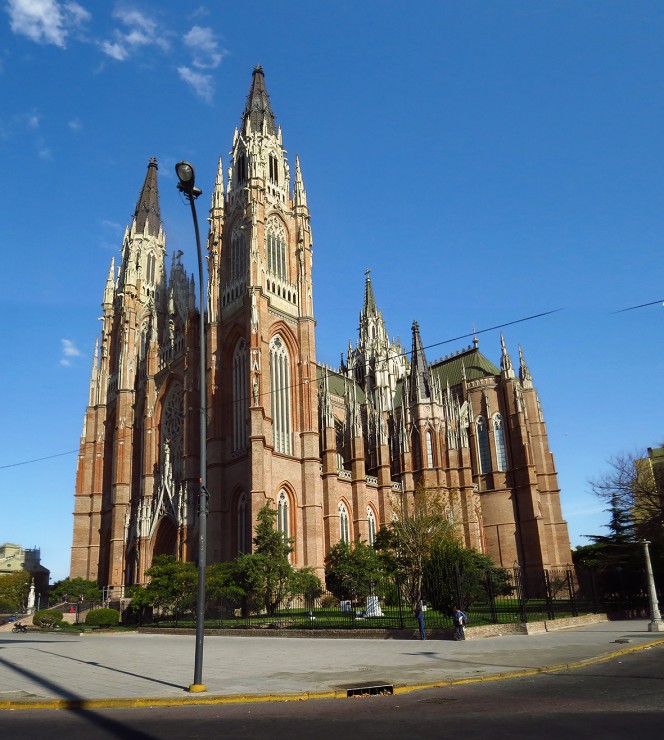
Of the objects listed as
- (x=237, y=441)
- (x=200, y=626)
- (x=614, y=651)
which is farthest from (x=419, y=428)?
(x=200, y=626)

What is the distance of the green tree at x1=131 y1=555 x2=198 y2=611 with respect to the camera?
32312 mm

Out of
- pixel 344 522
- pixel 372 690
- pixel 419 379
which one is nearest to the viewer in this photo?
pixel 372 690

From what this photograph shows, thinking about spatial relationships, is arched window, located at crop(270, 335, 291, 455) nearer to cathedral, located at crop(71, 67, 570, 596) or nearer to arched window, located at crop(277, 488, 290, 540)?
cathedral, located at crop(71, 67, 570, 596)

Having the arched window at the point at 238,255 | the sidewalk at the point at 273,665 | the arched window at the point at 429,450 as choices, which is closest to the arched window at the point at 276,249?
the arched window at the point at 238,255

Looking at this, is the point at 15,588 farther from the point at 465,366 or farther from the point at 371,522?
the point at 465,366

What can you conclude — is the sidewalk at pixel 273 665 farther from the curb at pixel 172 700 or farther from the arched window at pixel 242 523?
the arched window at pixel 242 523

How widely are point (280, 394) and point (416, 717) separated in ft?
117

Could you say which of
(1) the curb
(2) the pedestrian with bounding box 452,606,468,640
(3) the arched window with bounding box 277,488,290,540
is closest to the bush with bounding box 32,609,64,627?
(3) the arched window with bounding box 277,488,290,540

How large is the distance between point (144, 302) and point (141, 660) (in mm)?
49987

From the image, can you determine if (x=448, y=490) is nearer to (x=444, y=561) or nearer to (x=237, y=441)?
(x=237, y=441)

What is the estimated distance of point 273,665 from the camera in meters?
15.0

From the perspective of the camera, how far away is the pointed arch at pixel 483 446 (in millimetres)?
58625

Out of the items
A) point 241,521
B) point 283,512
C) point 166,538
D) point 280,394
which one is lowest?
point 166,538

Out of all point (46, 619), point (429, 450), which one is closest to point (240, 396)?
point (429, 450)
